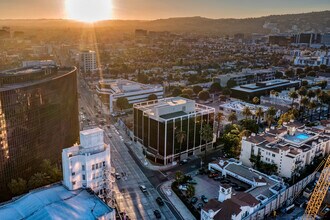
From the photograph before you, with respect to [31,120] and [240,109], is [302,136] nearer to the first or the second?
[240,109]

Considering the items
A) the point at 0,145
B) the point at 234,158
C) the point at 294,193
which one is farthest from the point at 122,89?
the point at 294,193

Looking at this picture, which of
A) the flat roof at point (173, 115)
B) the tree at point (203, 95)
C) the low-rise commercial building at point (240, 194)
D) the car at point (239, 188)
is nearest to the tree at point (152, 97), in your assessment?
the tree at point (203, 95)

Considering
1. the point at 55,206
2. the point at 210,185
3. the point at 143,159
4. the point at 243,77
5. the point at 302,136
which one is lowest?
the point at 210,185

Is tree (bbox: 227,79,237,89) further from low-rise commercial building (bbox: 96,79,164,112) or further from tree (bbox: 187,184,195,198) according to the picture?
tree (bbox: 187,184,195,198)

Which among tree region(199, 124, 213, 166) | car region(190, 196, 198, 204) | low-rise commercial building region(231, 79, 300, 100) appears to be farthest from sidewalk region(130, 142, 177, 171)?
low-rise commercial building region(231, 79, 300, 100)

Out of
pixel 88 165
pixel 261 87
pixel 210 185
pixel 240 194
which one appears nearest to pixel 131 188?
pixel 210 185

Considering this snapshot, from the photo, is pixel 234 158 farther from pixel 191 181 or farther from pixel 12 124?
pixel 12 124

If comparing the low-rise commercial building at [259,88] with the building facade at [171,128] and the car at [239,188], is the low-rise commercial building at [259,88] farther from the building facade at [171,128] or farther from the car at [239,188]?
the car at [239,188]
